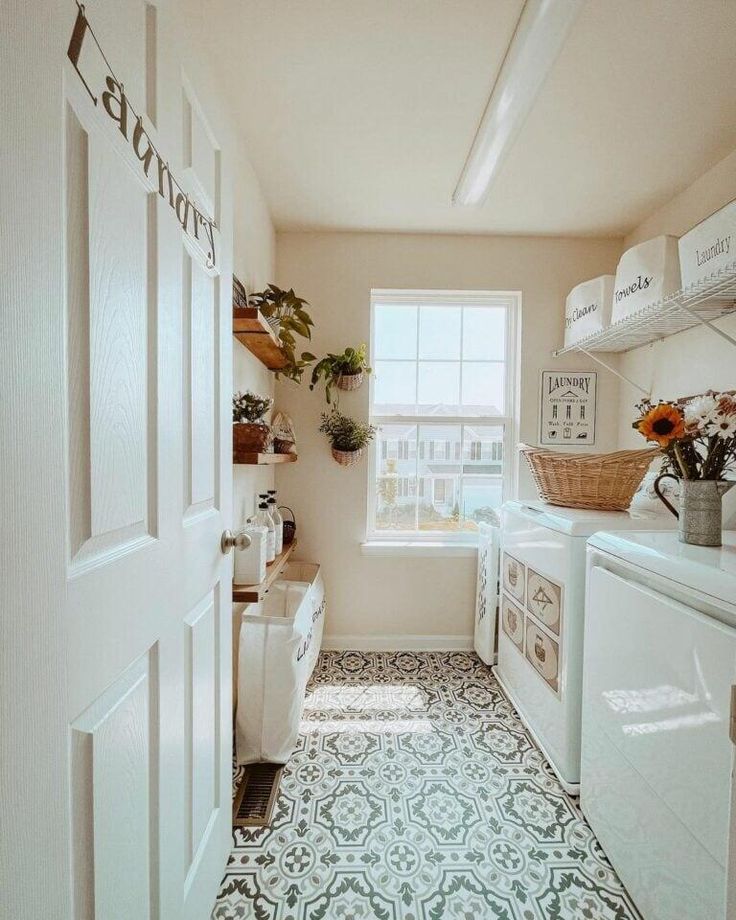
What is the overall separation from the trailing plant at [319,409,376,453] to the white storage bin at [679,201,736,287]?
1640 millimetres

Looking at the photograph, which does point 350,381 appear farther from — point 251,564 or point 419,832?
point 419,832

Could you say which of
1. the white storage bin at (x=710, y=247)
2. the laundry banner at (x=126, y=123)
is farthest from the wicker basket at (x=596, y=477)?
the laundry banner at (x=126, y=123)

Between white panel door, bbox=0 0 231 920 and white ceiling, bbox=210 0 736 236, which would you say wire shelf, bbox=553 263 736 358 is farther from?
white panel door, bbox=0 0 231 920

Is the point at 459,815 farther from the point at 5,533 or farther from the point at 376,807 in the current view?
the point at 5,533

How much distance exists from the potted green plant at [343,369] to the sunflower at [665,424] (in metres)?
1.59

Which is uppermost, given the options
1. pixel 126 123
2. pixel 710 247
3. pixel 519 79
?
pixel 519 79

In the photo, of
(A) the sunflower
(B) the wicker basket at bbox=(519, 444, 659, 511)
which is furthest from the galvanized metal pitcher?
(B) the wicker basket at bbox=(519, 444, 659, 511)

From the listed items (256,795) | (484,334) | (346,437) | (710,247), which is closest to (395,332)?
(484,334)

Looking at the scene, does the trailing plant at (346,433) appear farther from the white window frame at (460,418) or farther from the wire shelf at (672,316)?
the wire shelf at (672,316)

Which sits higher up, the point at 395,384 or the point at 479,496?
the point at 395,384

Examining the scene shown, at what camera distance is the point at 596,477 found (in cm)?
179

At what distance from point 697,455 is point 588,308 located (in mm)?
1372

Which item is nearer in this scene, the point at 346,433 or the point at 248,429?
the point at 248,429

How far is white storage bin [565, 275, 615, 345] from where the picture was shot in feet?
7.40
